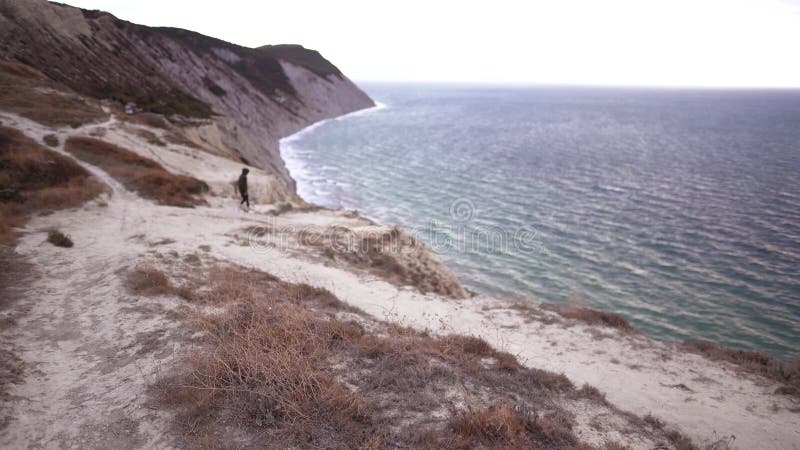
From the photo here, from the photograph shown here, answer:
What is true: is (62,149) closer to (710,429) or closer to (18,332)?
(18,332)

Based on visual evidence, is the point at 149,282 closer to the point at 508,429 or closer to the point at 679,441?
the point at 508,429

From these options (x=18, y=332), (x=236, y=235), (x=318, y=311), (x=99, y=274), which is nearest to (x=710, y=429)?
(x=318, y=311)

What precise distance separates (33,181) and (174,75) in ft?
202

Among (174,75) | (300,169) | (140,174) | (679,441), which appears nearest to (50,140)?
(140,174)

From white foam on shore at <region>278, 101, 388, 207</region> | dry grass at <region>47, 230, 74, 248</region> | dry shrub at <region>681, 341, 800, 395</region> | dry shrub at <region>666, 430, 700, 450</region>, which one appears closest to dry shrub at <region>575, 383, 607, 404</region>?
dry shrub at <region>666, 430, 700, 450</region>

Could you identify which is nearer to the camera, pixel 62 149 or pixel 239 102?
pixel 62 149

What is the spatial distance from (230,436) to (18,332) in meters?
6.25

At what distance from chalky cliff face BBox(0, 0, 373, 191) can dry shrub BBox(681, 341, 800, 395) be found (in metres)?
33.0

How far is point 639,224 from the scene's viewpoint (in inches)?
1289

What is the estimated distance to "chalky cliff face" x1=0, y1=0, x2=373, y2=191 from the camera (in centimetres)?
4434

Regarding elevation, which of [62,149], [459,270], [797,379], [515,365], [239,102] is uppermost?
[239,102]

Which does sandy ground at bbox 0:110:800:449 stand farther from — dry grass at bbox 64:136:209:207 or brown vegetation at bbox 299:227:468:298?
dry grass at bbox 64:136:209:207

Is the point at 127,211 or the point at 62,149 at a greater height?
the point at 62,149

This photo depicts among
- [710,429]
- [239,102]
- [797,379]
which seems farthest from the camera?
[239,102]
